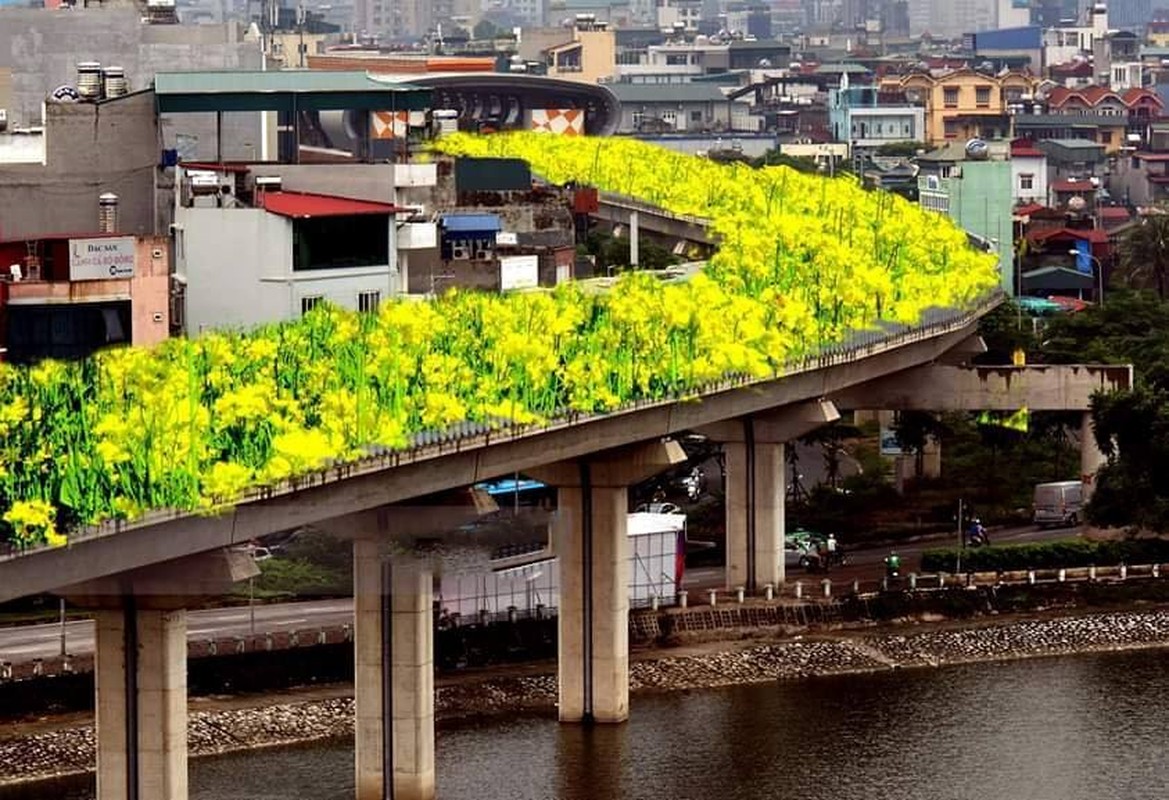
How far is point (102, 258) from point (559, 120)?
340ft

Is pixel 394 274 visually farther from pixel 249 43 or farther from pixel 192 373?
pixel 249 43

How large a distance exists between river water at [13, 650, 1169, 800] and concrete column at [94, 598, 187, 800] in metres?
5.66

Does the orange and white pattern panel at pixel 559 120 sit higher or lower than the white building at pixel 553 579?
higher

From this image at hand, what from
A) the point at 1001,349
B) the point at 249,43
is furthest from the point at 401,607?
the point at 249,43

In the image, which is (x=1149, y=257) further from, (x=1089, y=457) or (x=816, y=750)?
(x=816, y=750)

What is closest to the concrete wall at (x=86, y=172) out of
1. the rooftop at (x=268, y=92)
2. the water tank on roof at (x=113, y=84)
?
the rooftop at (x=268, y=92)

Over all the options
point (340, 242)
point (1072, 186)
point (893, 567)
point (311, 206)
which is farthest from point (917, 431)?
point (1072, 186)

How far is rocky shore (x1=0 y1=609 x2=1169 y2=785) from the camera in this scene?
2557 inches

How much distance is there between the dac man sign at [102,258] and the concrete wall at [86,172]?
35.2 feet

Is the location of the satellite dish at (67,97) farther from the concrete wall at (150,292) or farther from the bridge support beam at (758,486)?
the bridge support beam at (758,486)

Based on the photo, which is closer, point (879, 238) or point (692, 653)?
point (692, 653)

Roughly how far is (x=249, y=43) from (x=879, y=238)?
31.3 metres

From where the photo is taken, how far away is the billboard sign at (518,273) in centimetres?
8512

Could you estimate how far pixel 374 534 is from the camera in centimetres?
6291
